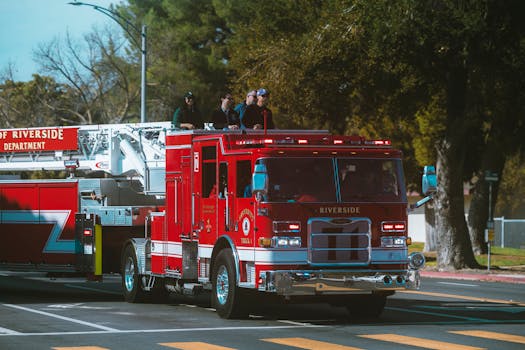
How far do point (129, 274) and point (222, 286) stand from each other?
4.03m

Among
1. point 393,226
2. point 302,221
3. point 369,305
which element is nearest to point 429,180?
point 393,226

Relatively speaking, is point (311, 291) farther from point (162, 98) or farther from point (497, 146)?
point (162, 98)

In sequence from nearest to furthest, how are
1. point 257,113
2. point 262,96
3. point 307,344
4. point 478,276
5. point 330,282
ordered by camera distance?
point 307,344, point 330,282, point 262,96, point 257,113, point 478,276

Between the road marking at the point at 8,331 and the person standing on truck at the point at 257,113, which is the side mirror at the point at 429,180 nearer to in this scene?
the person standing on truck at the point at 257,113

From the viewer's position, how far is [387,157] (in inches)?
701

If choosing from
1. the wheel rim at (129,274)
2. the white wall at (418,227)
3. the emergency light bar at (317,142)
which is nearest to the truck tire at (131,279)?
the wheel rim at (129,274)

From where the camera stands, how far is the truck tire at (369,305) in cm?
1812

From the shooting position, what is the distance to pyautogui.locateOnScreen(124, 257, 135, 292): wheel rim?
831 inches

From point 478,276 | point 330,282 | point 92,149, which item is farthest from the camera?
point 478,276

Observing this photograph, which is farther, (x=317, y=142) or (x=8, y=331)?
(x=317, y=142)

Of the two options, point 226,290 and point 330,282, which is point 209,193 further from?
point 330,282

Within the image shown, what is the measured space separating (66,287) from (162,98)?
3310 centimetres

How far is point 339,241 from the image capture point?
1705cm

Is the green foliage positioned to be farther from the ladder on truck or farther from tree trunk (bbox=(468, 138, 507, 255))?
the ladder on truck
